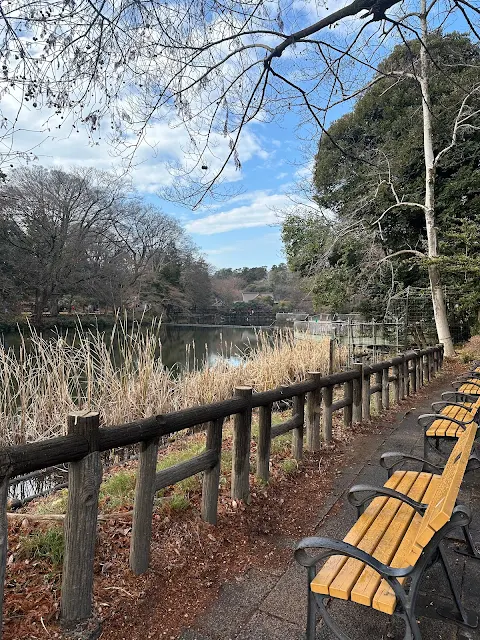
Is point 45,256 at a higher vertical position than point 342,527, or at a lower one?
higher

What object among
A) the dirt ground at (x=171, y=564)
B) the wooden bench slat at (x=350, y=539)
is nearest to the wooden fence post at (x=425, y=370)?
the dirt ground at (x=171, y=564)

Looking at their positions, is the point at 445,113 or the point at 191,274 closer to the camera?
the point at 445,113

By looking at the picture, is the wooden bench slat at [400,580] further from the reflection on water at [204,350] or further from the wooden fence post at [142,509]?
the reflection on water at [204,350]

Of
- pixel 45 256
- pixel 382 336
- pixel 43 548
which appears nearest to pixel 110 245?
pixel 45 256

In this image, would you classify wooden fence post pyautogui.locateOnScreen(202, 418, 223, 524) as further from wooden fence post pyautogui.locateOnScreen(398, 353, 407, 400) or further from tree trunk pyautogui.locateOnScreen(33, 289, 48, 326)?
tree trunk pyautogui.locateOnScreen(33, 289, 48, 326)

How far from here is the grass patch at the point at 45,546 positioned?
2008 mm

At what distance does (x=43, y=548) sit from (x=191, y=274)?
148 feet

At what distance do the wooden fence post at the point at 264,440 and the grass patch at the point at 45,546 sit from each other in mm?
1323

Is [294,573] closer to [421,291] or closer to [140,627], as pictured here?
[140,627]

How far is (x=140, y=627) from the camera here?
5.46 feet

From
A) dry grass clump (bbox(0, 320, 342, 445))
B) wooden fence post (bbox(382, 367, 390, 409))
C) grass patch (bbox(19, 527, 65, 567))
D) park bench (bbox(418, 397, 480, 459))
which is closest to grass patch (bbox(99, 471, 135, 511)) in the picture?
grass patch (bbox(19, 527, 65, 567))

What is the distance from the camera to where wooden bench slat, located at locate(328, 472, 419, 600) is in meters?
1.34

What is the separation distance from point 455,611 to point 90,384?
3.44 meters

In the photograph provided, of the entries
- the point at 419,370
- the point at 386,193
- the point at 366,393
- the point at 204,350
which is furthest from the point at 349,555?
the point at 386,193
